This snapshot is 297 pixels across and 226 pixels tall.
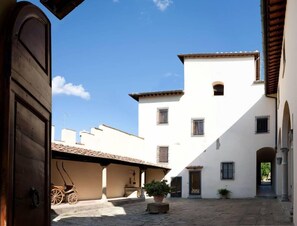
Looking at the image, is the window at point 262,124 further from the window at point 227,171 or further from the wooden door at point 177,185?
the wooden door at point 177,185

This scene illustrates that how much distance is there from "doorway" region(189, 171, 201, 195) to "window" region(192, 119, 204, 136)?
259 centimetres

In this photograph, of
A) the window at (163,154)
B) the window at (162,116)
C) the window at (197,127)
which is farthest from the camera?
the window at (162,116)

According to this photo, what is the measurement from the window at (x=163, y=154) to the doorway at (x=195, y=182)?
1.98m

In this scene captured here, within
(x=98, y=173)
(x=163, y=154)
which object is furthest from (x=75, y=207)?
(x=163, y=154)

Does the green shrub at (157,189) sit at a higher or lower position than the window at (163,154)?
lower

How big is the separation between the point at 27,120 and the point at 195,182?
80.7ft

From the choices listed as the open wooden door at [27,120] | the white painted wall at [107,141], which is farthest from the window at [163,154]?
the open wooden door at [27,120]

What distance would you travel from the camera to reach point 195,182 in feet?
86.6

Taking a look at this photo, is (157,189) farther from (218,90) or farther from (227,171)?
(218,90)

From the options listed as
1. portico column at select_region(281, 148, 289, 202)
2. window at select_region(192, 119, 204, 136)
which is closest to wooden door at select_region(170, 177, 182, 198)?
window at select_region(192, 119, 204, 136)

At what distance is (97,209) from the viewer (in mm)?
15547

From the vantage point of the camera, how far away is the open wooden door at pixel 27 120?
2.13m

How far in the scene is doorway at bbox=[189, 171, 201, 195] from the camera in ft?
86.1

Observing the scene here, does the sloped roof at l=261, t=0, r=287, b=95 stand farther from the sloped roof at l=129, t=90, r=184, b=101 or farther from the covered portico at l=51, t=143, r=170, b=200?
the sloped roof at l=129, t=90, r=184, b=101
